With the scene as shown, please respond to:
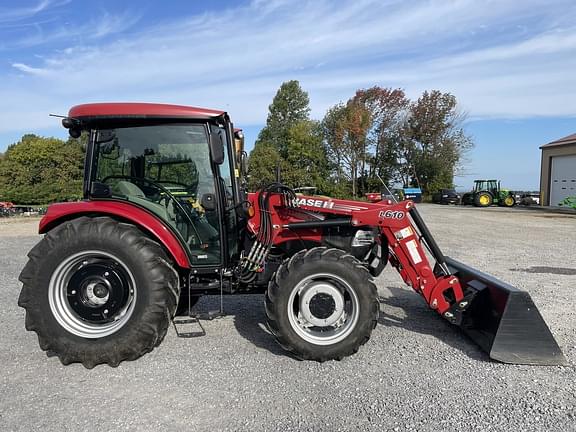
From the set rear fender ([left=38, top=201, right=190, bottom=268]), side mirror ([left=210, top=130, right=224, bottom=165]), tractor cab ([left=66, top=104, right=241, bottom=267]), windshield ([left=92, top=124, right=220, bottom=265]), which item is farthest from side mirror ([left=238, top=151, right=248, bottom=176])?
rear fender ([left=38, top=201, right=190, bottom=268])

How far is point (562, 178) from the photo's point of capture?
27938 mm

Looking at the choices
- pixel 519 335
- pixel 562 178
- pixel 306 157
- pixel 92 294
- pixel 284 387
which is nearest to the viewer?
pixel 284 387

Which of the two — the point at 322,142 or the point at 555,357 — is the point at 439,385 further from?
the point at 322,142

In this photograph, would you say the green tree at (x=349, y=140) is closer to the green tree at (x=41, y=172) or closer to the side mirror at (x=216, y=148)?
the green tree at (x=41, y=172)

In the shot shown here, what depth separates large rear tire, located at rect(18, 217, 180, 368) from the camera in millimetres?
3578

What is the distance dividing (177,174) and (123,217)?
627 millimetres

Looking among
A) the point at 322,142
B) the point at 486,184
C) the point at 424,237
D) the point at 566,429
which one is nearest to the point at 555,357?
the point at 566,429

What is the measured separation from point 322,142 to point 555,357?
34.6m

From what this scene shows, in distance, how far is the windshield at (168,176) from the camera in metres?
3.92

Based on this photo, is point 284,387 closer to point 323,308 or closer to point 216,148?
point 323,308

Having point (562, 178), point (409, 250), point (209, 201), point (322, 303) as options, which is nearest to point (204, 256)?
point (209, 201)

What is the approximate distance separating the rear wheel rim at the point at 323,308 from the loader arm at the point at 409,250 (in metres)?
0.61

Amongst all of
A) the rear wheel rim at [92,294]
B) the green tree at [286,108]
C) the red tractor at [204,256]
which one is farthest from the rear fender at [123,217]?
the green tree at [286,108]

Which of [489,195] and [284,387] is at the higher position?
[489,195]
